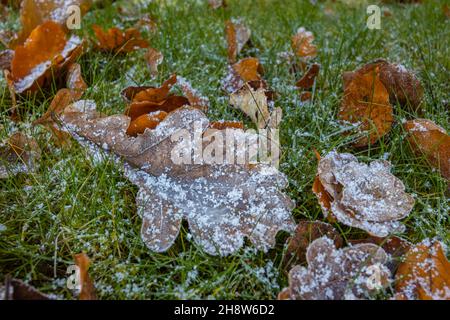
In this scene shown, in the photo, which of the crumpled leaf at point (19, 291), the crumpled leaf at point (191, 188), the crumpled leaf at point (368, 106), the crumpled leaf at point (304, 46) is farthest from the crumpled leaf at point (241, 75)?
the crumpled leaf at point (19, 291)

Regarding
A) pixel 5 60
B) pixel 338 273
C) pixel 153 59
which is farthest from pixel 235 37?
pixel 338 273

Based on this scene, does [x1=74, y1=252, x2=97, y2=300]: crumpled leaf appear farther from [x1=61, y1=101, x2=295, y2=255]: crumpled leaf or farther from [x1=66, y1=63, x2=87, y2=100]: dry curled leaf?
[x1=66, y1=63, x2=87, y2=100]: dry curled leaf

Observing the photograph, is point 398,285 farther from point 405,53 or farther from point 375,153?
point 405,53

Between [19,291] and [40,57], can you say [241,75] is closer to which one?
[40,57]

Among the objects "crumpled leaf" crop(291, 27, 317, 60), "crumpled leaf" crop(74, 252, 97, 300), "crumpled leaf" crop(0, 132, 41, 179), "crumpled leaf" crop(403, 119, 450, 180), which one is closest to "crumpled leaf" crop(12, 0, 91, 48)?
"crumpled leaf" crop(0, 132, 41, 179)

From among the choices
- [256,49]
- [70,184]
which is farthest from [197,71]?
[70,184]

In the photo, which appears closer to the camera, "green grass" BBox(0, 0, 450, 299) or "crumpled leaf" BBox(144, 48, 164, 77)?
"green grass" BBox(0, 0, 450, 299)
